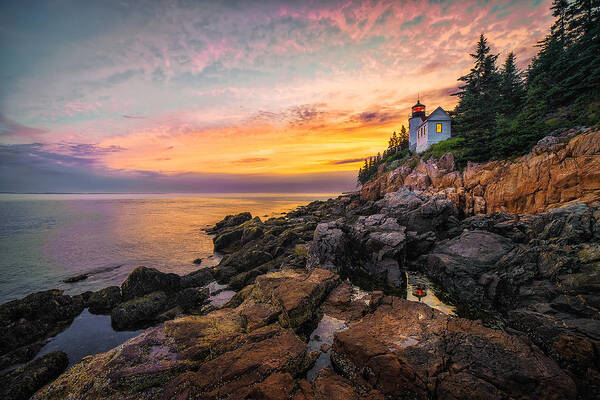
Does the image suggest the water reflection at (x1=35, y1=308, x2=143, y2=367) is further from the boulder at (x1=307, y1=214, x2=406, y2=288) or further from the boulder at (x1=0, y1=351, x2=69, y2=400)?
the boulder at (x1=307, y1=214, x2=406, y2=288)

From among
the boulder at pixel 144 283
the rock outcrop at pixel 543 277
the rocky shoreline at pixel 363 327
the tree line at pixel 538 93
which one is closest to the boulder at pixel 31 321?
the rocky shoreline at pixel 363 327

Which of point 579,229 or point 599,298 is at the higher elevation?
point 579,229

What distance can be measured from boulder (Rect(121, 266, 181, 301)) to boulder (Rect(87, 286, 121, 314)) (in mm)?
432

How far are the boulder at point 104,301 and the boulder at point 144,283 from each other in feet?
1.42

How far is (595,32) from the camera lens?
24.7 metres

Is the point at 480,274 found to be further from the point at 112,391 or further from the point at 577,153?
the point at 112,391

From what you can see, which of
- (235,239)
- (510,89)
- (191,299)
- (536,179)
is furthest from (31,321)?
(510,89)

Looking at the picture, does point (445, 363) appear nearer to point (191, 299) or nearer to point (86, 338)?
point (191, 299)

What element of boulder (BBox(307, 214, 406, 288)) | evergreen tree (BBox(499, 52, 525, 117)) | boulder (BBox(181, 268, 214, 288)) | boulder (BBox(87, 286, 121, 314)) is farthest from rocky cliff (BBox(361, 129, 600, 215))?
boulder (BBox(87, 286, 121, 314))

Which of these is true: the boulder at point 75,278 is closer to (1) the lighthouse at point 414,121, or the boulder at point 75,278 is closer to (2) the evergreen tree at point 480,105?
(2) the evergreen tree at point 480,105

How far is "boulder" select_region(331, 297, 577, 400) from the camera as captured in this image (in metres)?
5.18

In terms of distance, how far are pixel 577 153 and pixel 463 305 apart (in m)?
15.7

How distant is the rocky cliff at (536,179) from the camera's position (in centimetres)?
1462

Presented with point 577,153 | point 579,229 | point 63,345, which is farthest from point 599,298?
point 63,345
